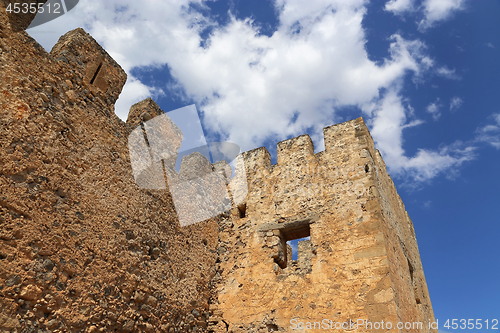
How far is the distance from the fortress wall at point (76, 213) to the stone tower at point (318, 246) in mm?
849

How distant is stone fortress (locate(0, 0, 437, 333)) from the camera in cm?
328

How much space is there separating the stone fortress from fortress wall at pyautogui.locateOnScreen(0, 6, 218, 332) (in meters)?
0.01

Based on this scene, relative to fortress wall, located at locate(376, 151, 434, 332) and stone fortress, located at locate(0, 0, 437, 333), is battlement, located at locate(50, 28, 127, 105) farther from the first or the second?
fortress wall, located at locate(376, 151, 434, 332)

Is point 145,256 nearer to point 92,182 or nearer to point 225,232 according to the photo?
point 92,182

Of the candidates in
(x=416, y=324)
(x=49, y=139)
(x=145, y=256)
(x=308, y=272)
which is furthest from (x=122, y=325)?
(x=416, y=324)

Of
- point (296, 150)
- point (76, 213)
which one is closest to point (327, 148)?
point (296, 150)

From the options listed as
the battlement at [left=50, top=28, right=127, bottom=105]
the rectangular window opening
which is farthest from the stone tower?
the battlement at [left=50, top=28, right=127, bottom=105]

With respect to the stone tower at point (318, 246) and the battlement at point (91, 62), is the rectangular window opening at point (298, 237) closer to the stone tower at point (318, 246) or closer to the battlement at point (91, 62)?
the stone tower at point (318, 246)

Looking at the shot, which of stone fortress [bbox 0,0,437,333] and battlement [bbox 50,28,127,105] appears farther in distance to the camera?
battlement [bbox 50,28,127,105]

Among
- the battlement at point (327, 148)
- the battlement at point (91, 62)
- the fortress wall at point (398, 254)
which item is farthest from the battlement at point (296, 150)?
the battlement at point (91, 62)

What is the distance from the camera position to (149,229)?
4.70m

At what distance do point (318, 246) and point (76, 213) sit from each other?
10.7ft

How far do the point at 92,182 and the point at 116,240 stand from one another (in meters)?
0.70

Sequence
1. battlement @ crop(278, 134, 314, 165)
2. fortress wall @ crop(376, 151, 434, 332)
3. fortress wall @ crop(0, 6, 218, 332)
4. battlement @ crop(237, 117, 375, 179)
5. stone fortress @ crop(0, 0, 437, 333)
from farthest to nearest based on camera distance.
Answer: battlement @ crop(278, 134, 314, 165), battlement @ crop(237, 117, 375, 179), fortress wall @ crop(376, 151, 434, 332), stone fortress @ crop(0, 0, 437, 333), fortress wall @ crop(0, 6, 218, 332)
